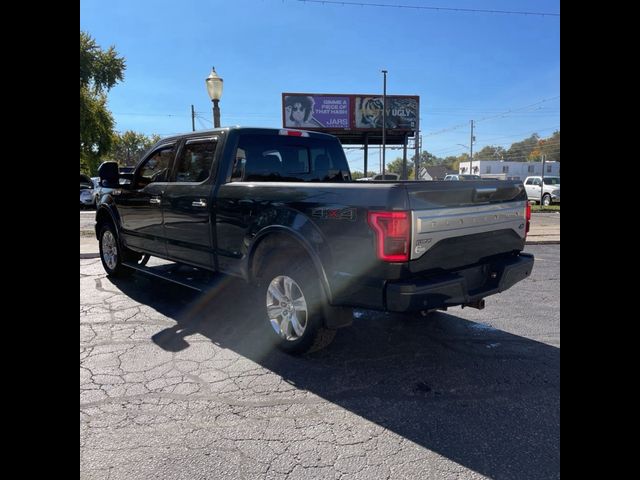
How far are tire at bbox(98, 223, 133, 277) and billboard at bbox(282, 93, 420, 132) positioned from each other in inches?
1008

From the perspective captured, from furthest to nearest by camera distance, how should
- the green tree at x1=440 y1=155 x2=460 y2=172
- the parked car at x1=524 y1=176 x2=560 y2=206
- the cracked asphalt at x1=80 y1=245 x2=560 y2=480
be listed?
the green tree at x1=440 y1=155 x2=460 y2=172, the parked car at x1=524 y1=176 x2=560 y2=206, the cracked asphalt at x1=80 y1=245 x2=560 y2=480

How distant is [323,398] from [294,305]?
0.88 meters

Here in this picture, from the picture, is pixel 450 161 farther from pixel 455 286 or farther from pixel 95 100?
pixel 455 286

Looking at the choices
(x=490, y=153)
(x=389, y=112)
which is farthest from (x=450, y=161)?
(x=389, y=112)

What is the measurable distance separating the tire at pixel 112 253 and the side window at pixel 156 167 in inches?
43.5

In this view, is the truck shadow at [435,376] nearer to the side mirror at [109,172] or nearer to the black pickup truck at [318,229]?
the black pickup truck at [318,229]

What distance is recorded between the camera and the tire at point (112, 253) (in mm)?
6204

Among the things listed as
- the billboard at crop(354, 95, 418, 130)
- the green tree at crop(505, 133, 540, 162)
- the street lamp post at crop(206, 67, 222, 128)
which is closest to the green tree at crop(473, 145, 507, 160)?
the green tree at crop(505, 133, 540, 162)

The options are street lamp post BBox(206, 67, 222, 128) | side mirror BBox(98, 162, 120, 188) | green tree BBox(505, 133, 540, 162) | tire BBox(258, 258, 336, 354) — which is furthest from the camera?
green tree BBox(505, 133, 540, 162)

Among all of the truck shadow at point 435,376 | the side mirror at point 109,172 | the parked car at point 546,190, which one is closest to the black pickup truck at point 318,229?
the truck shadow at point 435,376

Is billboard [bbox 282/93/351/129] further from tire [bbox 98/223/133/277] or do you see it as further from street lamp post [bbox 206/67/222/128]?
tire [bbox 98/223/133/277]

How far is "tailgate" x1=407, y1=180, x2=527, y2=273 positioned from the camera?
2963mm
